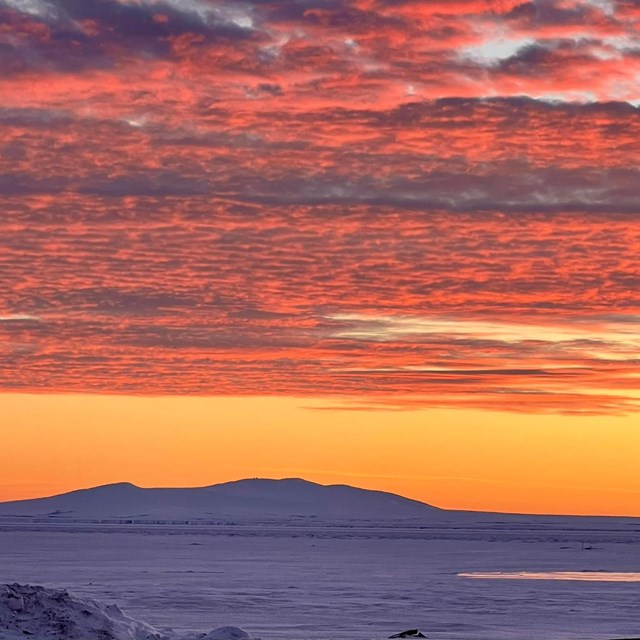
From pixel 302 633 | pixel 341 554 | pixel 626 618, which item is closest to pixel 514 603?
pixel 626 618

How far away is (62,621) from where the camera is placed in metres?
22.0

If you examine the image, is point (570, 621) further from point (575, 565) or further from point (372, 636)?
point (575, 565)

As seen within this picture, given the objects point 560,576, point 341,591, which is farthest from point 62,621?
point 560,576

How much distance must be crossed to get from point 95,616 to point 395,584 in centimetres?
1932

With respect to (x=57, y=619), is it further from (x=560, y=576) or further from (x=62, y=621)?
(x=560, y=576)

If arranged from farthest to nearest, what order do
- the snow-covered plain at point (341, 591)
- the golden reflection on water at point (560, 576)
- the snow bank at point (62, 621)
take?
the golden reflection on water at point (560, 576) → the snow-covered plain at point (341, 591) → the snow bank at point (62, 621)

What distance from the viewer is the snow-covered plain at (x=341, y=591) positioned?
28.0 meters

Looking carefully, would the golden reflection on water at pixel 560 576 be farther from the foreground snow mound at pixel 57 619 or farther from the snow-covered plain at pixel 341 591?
the foreground snow mound at pixel 57 619

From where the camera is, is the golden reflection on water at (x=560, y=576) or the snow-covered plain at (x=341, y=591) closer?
the snow-covered plain at (x=341, y=591)

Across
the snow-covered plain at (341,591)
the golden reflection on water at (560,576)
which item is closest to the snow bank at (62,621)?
the snow-covered plain at (341,591)

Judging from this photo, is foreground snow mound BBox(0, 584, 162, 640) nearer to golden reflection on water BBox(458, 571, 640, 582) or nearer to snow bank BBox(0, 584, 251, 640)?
snow bank BBox(0, 584, 251, 640)

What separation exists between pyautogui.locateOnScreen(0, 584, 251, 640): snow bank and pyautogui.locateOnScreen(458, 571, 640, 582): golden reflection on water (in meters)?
22.5

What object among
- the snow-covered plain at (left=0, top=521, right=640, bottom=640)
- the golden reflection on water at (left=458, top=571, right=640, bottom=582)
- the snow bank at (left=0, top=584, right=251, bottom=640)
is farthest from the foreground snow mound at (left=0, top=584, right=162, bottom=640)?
the golden reflection on water at (left=458, top=571, right=640, bottom=582)

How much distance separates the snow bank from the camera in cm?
2166
